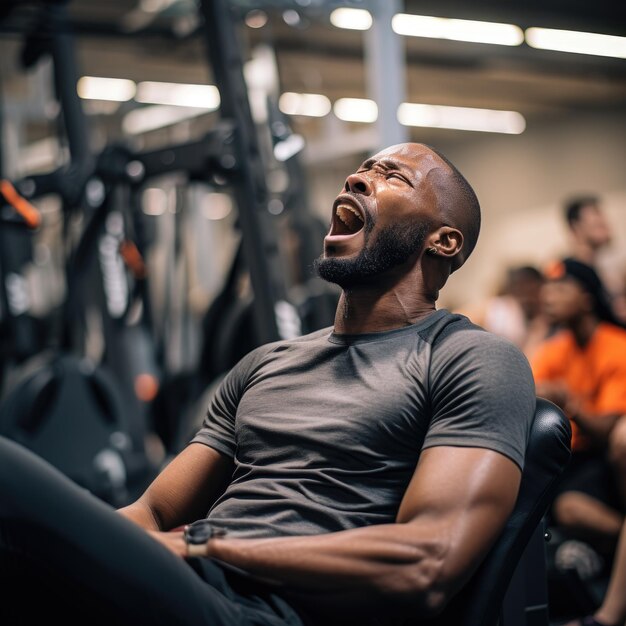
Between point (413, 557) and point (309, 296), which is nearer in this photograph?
point (413, 557)

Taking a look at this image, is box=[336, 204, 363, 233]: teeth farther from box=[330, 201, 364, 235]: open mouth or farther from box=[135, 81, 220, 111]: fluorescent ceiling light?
box=[135, 81, 220, 111]: fluorescent ceiling light

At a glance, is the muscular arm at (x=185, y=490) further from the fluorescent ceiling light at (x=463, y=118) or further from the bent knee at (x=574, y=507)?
the fluorescent ceiling light at (x=463, y=118)

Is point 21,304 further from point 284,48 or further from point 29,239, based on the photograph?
point 284,48

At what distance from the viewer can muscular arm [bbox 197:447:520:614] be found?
1242 mm

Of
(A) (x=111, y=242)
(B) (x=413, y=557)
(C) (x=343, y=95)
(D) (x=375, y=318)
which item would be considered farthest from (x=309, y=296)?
(C) (x=343, y=95)

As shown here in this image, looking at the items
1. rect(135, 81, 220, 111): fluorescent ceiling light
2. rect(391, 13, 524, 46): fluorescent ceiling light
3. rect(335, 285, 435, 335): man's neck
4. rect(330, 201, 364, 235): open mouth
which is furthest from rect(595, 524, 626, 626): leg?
rect(135, 81, 220, 111): fluorescent ceiling light

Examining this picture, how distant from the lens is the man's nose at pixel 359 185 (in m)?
1.59

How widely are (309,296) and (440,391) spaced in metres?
3.11

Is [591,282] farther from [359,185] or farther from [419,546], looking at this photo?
[419,546]

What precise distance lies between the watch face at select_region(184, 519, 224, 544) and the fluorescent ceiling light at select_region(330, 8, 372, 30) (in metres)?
5.64

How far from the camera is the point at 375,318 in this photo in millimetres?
1598

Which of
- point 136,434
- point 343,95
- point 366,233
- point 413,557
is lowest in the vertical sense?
point 136,434

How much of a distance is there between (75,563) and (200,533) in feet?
0.81

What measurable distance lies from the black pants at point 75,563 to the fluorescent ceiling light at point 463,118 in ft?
30.1
